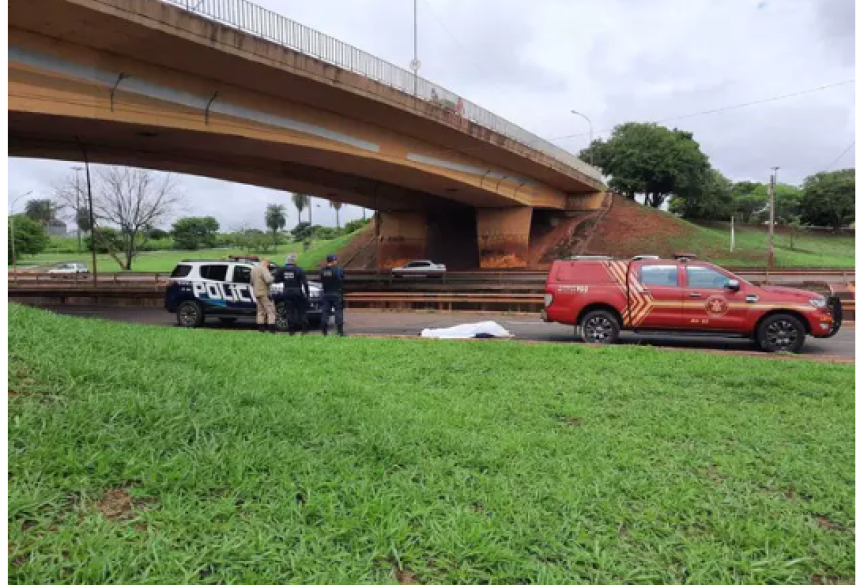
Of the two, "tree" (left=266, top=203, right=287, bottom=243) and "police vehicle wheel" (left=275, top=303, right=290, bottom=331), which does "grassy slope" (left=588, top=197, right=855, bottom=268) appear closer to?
"police vehicle wheel" (left=275, top=303, right=290, bottom=331)

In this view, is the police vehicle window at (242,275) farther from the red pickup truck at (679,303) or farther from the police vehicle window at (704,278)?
the police vehicle window at (704,278)

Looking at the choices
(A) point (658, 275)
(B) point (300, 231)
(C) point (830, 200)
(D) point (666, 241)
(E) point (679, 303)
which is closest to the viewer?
(E) point (679, 303)

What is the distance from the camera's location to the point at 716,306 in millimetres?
10383

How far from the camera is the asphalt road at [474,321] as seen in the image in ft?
36.1

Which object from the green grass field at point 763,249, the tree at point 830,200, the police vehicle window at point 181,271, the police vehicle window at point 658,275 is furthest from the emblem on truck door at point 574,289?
the tree at point 830,200

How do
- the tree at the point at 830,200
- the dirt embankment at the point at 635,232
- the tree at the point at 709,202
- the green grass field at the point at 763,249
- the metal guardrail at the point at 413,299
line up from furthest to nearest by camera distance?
1. the tree at the point at 830,200
2. the tree at the point at 709,202
3. the dirt embankment at the point at 635,232
4. the green grass field at the point at 763,249
5. the metal guardrail at the point at 413,299

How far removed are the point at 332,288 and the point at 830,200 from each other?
65.7 metres

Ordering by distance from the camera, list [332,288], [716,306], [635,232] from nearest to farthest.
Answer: [716,306]
[332,288]
[635,232]

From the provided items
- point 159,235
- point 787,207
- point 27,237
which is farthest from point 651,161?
point 159,235

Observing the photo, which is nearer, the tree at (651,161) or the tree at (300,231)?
the tree at (651,161)

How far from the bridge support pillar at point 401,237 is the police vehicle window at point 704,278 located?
29.0 metres

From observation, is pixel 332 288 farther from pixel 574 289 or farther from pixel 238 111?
pixel 238 111

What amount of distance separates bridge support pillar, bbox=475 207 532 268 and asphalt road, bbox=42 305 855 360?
667 inches

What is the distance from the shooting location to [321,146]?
19.0 m
